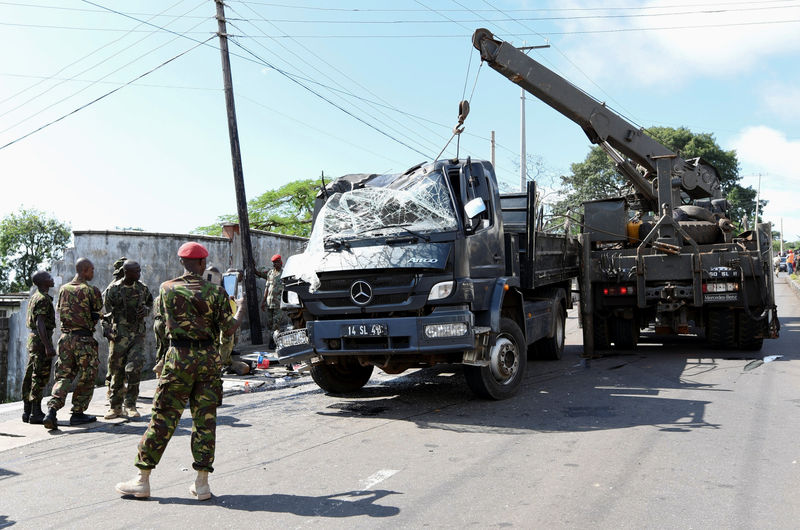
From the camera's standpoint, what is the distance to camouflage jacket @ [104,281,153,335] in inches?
273

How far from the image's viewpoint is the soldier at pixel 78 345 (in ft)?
21.8

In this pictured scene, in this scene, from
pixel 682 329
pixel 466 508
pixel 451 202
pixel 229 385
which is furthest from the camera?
pixel 682 329

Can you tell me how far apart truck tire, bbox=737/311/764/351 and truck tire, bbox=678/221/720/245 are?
1.31 metres

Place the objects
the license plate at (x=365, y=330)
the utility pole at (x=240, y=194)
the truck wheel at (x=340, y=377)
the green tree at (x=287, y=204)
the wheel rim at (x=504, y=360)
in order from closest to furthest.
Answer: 1. the license plate at (x=365, y=330)
2. the wheel rim at (x=504, y=360)
3. the truck wheel at (x=340, y=377)
4. the utility pole at (x=240, y=194)
5. the green tree at (x=287, y=204)

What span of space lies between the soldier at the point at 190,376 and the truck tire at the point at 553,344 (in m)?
6.54

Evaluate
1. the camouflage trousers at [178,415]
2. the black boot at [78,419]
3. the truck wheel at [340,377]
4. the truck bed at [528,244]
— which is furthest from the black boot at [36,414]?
the truck bed at [528,244]

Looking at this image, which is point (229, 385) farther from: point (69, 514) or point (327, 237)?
point (69, 514)

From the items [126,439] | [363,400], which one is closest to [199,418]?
[126,439]

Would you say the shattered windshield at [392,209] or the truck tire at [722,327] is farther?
the truck tire at [722,327]

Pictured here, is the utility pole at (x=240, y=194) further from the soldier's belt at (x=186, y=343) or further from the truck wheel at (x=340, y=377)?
the soldier's belt at (x=186, y=343)

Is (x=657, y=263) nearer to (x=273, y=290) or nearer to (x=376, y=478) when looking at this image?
(x=273, y=290)

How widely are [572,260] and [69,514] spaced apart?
8696 mm

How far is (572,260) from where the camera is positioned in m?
11.0

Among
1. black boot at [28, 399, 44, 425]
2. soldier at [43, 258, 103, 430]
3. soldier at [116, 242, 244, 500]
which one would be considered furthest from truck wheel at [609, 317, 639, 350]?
black boot at [28, 399, 44, 425]
